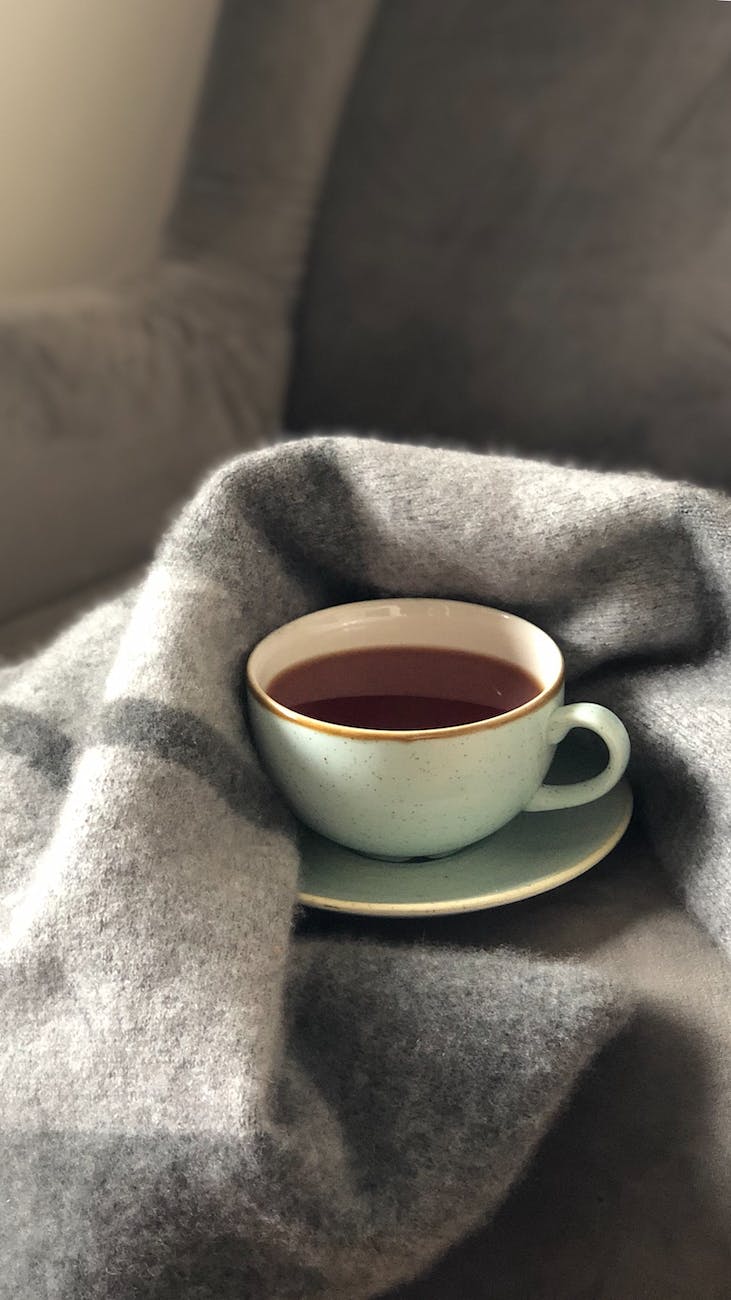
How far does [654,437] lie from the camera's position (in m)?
0.60

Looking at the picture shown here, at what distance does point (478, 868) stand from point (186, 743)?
0.10 m

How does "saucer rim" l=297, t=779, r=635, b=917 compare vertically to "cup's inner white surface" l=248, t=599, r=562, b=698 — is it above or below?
A: below

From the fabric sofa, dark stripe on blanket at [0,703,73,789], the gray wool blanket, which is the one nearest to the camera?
the gray wool blanket

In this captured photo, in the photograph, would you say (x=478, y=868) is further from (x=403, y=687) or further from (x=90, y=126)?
(x=90, y=126)

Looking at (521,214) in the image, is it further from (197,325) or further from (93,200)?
(93,200)

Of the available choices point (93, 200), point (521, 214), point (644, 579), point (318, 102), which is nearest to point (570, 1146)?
point (644, 579)

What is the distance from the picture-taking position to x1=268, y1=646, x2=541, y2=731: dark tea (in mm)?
372

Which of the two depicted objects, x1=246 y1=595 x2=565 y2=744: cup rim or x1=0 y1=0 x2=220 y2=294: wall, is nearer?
x1=246 y1=595 x2=565 y2=744: cup rim

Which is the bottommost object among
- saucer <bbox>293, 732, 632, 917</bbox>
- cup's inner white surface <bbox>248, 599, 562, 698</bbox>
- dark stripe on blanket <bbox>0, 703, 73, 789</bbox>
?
dark stripe on blanket <bbox>0, 703, 73, 789</bbox>

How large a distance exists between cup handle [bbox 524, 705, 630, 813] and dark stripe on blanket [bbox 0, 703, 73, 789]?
0.51 feet

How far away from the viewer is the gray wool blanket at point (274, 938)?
272 mm

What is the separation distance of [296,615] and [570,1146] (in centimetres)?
20

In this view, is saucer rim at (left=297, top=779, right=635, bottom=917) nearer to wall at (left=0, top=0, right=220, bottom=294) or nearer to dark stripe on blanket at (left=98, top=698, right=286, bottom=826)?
dark stripe on blanket at (left=98, top=698, right=286, bottom=826)

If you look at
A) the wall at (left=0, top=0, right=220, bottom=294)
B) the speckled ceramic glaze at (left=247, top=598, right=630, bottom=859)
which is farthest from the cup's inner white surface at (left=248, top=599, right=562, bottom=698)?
the wall at (left=0, top=0, right=220, bottom=294)
